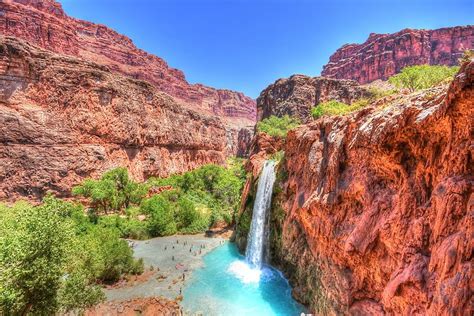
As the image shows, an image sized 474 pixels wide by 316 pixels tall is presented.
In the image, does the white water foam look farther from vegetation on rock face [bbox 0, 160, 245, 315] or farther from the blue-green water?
vegetation on rock face [bbox 0, 160, 245, 315]

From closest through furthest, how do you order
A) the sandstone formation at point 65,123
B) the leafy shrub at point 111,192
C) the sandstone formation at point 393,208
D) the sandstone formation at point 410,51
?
the sandstone formation at point 393,208 < the sandstone formation at point 65,123 < the leafy shrub at point 111,192 < the sandstone formation at point 410,51

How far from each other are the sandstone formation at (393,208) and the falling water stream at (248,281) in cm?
196

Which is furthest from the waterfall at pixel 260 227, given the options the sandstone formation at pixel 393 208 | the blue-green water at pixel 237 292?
the sandstone formation at pixel 393 208

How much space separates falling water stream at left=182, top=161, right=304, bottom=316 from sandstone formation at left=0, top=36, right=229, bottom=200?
86.3 ft

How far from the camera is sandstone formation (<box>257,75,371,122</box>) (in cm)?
5188

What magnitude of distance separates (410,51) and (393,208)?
322ft

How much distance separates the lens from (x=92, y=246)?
1752cm

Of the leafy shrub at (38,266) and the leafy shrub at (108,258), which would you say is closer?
the leafy shrub at (38,266)

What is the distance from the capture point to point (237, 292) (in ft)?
57.0

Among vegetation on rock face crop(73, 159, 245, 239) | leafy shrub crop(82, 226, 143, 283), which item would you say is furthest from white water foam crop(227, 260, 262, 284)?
vegetation on rock face crop(73, 159, 245, 239)

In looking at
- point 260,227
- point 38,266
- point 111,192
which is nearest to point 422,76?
point 260,227

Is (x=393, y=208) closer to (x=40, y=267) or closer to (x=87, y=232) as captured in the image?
(x=40, y=267)

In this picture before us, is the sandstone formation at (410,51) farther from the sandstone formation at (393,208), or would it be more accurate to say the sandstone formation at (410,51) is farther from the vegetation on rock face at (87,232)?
the sandstone formation at (393,208)

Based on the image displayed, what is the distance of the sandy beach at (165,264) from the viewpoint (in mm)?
17520
